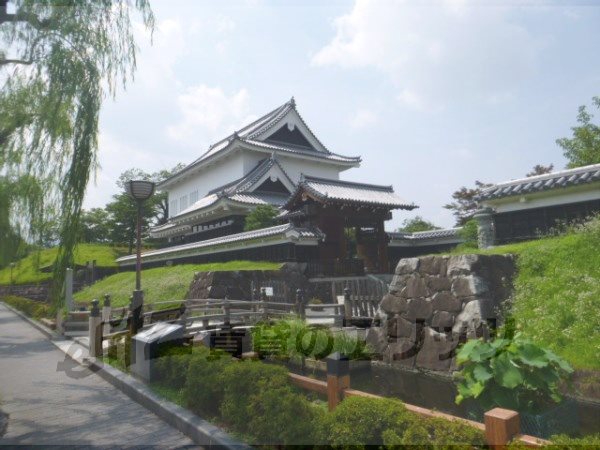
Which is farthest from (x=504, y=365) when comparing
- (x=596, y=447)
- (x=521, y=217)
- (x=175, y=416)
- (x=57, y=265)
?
(x=521, y=217)

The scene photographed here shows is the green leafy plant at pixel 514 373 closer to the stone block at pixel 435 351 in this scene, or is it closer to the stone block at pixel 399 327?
the stone block at pixel 435 351

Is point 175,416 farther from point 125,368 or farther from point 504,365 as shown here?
point 504,365

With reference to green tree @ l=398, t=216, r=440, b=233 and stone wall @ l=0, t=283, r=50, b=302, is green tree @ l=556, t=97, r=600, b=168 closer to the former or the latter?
green tree @ l=398, t=216, r=440, b=233

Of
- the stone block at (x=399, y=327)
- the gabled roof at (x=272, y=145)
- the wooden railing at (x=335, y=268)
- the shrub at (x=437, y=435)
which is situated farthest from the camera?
the gabled roof at (x=272, y=145)

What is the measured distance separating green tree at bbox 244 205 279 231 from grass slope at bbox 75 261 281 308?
3226 mm

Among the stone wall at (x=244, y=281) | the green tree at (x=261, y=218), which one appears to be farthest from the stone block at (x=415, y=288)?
the green tree at (x=261, y=218)

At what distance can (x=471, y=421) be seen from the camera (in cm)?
388

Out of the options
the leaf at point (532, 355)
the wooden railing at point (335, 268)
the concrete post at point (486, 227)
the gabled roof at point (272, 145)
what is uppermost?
the gabled roof at point (272, 145)

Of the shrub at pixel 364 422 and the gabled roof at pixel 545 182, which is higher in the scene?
the gabled roof at pixel 545 182

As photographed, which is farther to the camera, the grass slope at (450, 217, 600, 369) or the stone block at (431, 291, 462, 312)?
the stone block at (431, 291, 462, 312)

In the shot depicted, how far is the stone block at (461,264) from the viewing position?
8836 mm

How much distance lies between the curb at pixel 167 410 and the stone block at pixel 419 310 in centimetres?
536

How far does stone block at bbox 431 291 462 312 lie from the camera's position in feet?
28.7

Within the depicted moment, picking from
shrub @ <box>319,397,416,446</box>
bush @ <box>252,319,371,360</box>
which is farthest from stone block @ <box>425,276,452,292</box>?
shrub @ <box>319,397,416,446</box>
